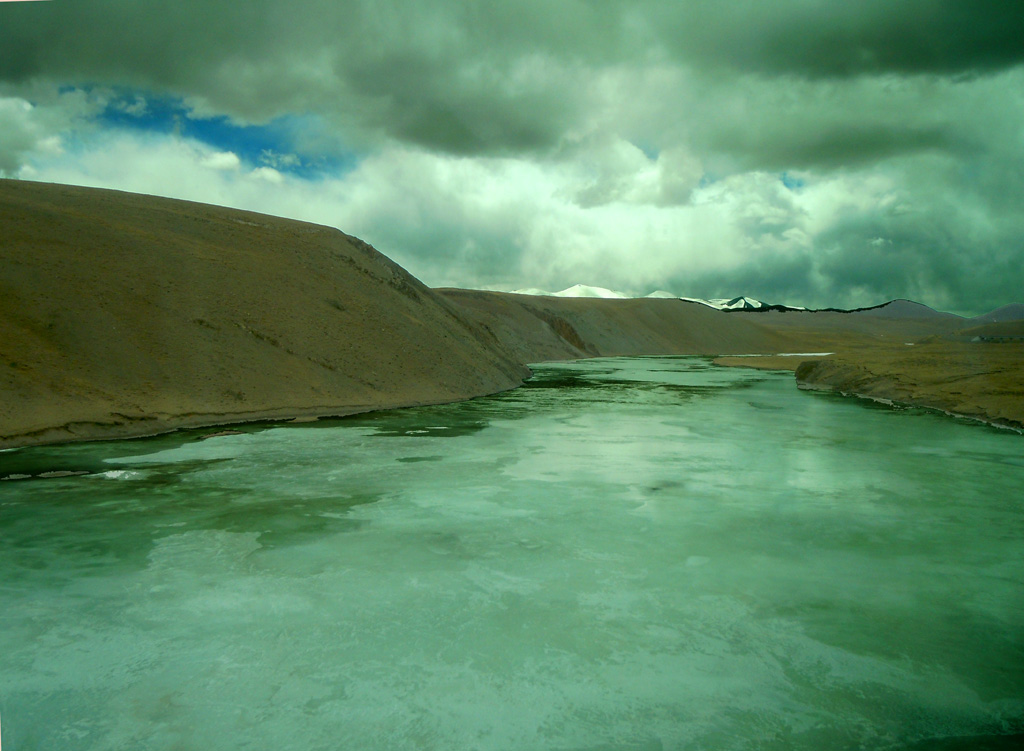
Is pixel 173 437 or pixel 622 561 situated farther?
pixel 173 437

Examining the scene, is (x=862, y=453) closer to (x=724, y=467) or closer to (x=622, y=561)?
(x=724, y=467)

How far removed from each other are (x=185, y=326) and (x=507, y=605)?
11233mm

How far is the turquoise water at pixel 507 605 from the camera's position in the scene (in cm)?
296

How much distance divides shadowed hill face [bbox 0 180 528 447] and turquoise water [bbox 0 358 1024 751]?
9.23ft

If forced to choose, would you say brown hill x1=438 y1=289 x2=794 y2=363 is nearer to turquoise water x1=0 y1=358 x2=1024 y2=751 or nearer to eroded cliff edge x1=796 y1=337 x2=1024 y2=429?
eroded cliff edge x1=796 y1=337 x2=1024 y2=429

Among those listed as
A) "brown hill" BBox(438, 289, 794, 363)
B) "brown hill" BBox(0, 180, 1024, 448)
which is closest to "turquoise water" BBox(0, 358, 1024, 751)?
"brown hill" BBox(0, 180, 1024, 448)

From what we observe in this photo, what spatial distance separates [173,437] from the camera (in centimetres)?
1024

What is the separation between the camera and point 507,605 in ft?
13.6

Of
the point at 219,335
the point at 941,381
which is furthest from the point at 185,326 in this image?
the point at 941,381

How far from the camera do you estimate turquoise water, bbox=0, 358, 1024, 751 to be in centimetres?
296

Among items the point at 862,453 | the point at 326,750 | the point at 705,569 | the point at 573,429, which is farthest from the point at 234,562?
the point at 862,453

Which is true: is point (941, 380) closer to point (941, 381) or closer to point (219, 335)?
point (941, 381)

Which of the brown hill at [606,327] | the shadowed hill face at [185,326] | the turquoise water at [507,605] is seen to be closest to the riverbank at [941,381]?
the turquoise water at [507,605]

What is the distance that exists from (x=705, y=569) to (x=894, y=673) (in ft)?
4.98
